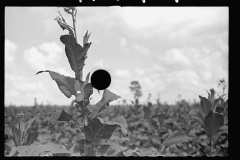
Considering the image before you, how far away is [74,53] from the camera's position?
6.02ft

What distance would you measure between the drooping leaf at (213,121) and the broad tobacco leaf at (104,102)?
259 centimetres

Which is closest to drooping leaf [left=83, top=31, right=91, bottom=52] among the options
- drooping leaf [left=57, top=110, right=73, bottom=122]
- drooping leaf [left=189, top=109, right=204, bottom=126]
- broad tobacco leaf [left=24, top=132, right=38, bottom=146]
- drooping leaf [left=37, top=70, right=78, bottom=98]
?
drooping leaf [left=37, top=70, right=78, bottom=98]

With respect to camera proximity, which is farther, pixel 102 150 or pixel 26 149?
pixel 102 150

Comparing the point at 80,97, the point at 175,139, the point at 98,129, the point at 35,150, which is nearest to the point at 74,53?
the point at 80,97

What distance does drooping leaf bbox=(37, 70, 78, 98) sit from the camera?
1857mm

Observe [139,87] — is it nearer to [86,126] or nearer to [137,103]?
[137,103]

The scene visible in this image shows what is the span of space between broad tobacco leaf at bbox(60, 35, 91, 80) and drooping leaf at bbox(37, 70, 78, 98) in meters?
0.06

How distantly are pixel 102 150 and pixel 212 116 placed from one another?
2536 mm

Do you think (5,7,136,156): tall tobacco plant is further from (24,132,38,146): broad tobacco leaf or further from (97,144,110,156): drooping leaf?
(24,132,38,146): broad tobacco leaf

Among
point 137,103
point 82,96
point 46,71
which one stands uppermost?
point 46,71

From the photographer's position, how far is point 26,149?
166 cm

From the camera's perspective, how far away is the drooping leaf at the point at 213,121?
158 inches

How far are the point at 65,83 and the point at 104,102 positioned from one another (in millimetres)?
317

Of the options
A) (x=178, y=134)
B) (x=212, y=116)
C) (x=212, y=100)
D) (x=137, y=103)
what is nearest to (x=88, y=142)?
(x=178, y=134)
